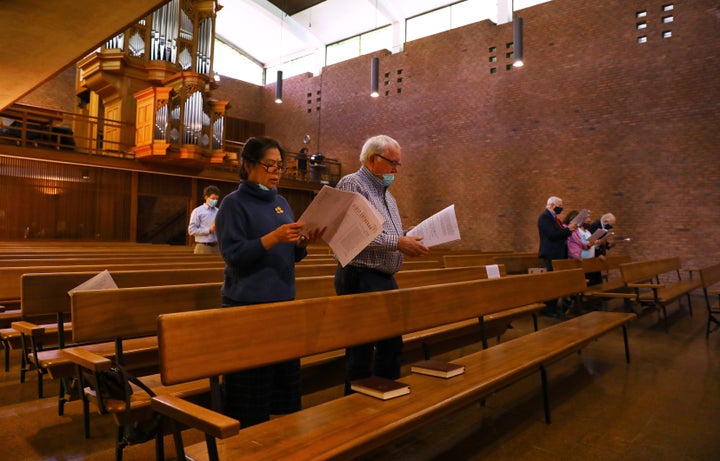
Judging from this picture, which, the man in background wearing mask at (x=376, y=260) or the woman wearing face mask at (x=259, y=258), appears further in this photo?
the man in background wearing mask at (x=376, y=260)

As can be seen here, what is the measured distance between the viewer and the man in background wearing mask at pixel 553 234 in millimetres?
5680

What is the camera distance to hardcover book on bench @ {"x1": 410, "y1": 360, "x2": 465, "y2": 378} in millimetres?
2258

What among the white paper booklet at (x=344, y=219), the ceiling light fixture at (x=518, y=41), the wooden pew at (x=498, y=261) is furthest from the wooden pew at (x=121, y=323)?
the ceiling light fixture at (x=518, y=41)

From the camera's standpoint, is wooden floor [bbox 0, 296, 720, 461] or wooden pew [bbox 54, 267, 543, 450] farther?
wooden floor [bbox 0, 296, 720, 461]

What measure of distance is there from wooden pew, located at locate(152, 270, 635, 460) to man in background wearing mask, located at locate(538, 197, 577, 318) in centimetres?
325

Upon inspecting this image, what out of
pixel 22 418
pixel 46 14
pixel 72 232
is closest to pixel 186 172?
pixel 72 232

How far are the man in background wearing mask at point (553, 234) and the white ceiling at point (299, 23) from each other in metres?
8.42

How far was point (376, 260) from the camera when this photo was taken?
2215 millimetres

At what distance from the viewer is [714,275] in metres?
5.72

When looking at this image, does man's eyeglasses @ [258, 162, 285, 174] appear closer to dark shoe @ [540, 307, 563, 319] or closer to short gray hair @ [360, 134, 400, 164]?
short gray hair @ [360, 134, 400, 164]

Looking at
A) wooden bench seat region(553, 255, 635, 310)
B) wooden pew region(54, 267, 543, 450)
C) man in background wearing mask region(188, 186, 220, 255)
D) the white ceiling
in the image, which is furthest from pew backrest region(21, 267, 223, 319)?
the white ceiling

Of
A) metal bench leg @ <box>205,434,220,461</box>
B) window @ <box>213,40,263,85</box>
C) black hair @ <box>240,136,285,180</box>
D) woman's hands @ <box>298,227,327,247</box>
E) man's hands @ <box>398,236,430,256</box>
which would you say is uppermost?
window @ <box>213,40,263,85</box>

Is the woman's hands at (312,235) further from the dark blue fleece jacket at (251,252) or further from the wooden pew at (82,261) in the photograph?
the wooden pew at (82,261)

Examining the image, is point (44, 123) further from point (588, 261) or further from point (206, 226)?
point (588, 261)
